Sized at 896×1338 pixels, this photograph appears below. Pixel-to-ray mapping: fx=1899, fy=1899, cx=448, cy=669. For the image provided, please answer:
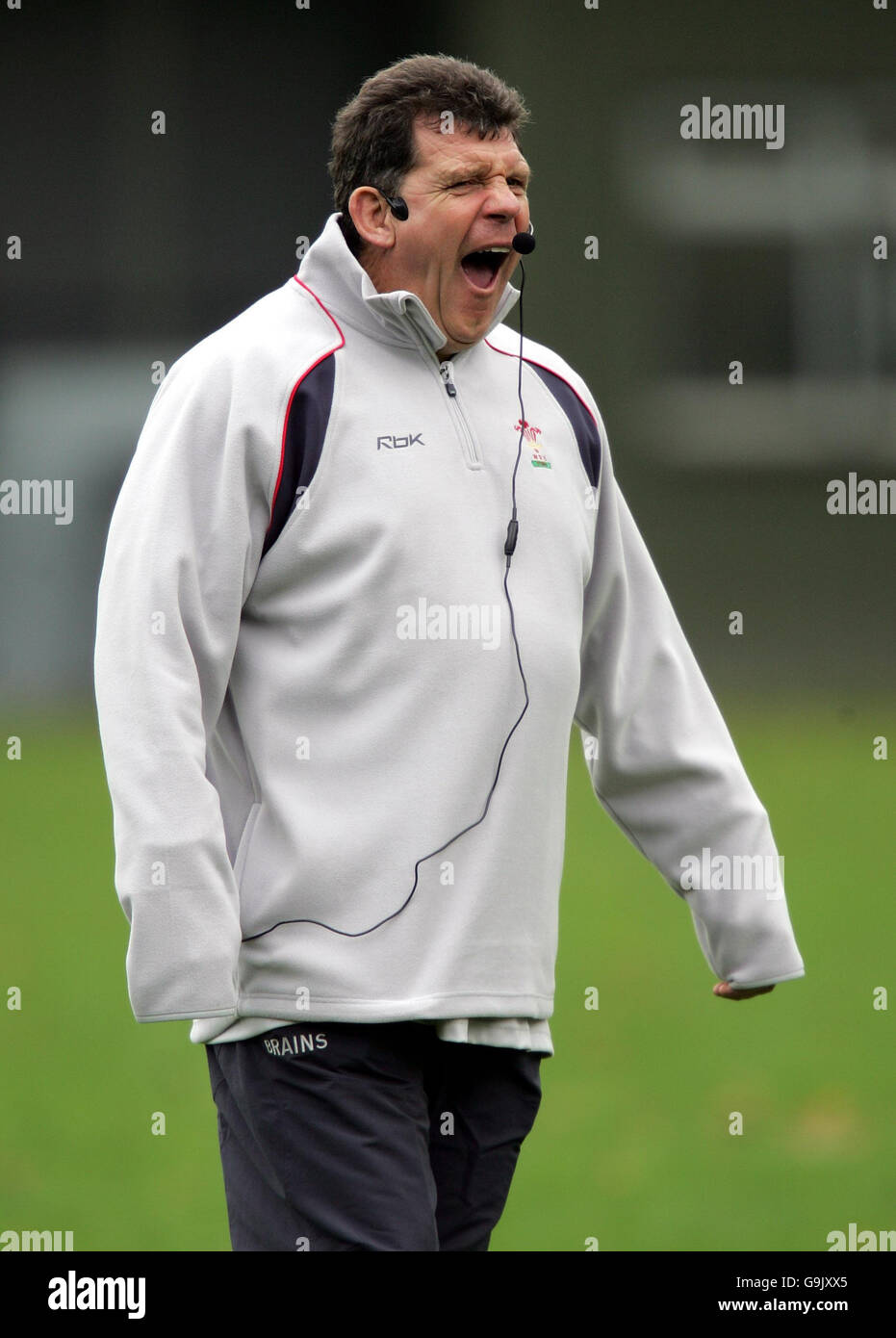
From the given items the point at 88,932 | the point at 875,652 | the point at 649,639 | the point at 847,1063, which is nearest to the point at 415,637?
the point at 649,639

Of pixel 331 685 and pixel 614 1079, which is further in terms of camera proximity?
pixel 614 1079

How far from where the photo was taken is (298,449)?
242cm

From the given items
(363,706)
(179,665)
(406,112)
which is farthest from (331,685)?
(406,112)

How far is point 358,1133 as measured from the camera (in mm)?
2359

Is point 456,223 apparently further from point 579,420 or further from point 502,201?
point 579,420

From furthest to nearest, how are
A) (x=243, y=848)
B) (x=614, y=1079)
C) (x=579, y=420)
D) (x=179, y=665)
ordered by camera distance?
1. (x=614, y=1079)
2. (x=579, y=420)
3. (x=243, y=848)
4. (x=179, y=665)

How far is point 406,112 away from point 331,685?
801 millimetres

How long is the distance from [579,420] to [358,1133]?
3.48 ft

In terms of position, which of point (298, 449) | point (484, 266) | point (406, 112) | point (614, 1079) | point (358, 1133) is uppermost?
point (406, 112)

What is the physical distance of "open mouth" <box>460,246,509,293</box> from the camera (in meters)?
2.56

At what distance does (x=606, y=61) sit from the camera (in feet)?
52.3

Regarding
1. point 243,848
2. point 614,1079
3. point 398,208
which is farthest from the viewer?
point 614,1079

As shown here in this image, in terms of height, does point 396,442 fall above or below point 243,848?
above

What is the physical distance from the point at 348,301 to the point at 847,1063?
Result: 4.05m
